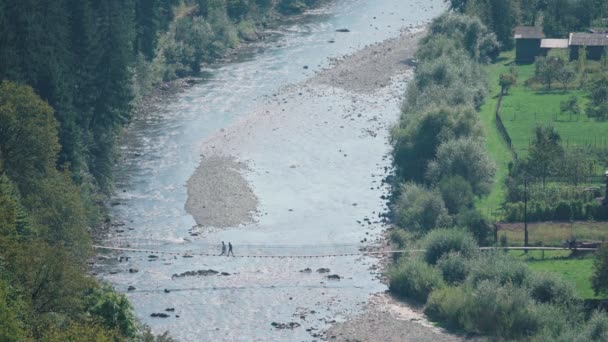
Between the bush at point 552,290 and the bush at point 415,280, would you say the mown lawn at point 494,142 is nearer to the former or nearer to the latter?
the bush at point 415,280

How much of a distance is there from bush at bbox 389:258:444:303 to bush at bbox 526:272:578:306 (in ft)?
19.6

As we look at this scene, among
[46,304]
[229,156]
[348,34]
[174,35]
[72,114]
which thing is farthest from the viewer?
[348,34]

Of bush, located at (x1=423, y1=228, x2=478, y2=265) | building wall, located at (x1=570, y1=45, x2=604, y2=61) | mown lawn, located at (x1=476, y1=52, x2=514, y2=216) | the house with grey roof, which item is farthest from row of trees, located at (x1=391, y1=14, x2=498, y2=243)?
building wall, located at (x1=570, y1=45, x2=604, y2=61)

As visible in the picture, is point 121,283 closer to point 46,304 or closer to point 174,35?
point 46,304

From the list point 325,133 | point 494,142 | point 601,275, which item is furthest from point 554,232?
point 325,133

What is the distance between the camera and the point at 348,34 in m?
139

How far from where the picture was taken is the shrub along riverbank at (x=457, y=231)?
69438 mm

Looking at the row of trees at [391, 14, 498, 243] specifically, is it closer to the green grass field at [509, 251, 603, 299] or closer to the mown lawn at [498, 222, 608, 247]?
the mown lawn at [498, 222, 608, 247]

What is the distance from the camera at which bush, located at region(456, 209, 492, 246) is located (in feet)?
265

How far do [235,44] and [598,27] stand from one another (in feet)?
108

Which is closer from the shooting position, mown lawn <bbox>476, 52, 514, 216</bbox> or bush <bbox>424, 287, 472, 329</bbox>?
bush <bbox>424, 287, 472, 329</bbox>

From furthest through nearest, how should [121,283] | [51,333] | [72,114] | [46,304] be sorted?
[72,114], [121,283], [46,304], [51,333]

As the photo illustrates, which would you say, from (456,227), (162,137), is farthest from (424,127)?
(162,137)

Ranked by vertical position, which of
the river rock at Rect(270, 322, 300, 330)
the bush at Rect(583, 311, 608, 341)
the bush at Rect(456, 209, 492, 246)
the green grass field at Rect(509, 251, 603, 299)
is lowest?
the river rock at Rect(270, 322, 300, 330)
